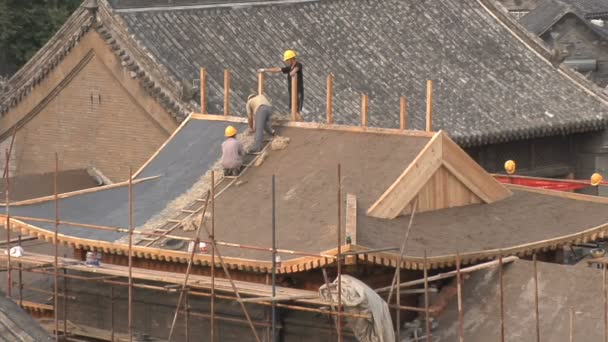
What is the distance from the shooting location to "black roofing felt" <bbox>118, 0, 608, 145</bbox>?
32438mm

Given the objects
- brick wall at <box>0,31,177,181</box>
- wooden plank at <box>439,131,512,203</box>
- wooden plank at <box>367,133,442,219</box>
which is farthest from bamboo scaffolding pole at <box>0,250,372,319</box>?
brick wall at <box>0,31,177,181</box>

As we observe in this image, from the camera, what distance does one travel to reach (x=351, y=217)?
2281 cm

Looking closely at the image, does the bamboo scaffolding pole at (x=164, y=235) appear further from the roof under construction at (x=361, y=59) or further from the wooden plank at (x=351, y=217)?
the roof under construction at (x=361, y=59)

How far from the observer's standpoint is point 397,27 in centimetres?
3659

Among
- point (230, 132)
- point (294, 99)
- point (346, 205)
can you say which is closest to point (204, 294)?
point (346, 205)

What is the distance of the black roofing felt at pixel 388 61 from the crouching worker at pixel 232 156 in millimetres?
5335

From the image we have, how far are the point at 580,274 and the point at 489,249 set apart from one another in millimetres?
1361

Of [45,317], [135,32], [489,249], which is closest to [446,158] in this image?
[489,249]

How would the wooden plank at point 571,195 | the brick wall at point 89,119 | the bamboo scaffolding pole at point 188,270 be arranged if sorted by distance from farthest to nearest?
the brick wall at point 89,119
the wooden plank at point 571,195
the bamboo scaffolding pole at point 188,270

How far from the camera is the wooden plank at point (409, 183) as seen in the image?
77.4ft

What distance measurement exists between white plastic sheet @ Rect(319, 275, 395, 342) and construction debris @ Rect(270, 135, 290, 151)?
13.6 feet

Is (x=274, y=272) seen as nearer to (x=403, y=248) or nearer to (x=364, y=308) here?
(x=364, y=308)

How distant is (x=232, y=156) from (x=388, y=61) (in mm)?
10394

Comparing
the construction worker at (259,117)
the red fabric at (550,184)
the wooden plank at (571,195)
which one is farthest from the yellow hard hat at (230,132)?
the red fabric at (550,184)
